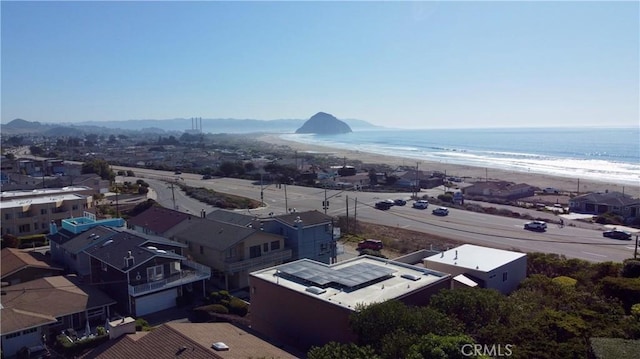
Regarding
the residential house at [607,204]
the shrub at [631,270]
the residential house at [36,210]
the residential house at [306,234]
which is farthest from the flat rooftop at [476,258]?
the residential house at [607,204]

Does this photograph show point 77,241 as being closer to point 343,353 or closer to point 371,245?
point 371,245

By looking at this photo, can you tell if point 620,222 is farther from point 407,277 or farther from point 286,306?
point 286,306

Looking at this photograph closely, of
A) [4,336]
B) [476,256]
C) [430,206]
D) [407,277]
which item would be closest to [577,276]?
[476,256]

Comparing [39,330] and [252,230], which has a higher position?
[252,230]

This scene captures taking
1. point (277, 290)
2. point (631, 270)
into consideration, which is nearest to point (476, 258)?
point (631, 270)

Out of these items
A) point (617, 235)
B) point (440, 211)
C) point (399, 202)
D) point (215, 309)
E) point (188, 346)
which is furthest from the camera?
point (399, 202)

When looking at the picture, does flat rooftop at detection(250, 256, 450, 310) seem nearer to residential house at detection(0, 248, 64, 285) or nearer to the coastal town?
the coastal town
